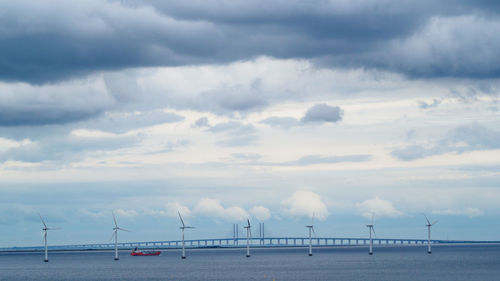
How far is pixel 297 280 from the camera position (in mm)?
191125

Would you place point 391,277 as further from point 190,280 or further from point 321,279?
point 190,280

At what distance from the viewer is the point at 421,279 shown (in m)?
188

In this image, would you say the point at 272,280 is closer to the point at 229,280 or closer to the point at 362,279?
the point at 229,280

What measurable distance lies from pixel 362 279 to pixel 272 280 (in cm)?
2462

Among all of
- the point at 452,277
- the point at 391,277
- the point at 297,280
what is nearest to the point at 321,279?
the point at 297,280

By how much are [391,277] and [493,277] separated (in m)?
27.8

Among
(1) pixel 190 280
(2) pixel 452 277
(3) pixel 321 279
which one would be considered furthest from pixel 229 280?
(2) pixel 452 277

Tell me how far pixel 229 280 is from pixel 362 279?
36.7 m

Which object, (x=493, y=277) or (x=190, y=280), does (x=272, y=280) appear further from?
(x=493, y=277)

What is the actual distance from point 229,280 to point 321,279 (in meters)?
25.6

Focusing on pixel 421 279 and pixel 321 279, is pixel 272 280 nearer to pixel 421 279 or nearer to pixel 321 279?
pixel 321 279

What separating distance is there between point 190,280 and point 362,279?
48.6 m

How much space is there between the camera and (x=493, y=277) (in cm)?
19288

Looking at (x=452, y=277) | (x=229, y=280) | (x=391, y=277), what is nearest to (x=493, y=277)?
(x=452, y=277)
